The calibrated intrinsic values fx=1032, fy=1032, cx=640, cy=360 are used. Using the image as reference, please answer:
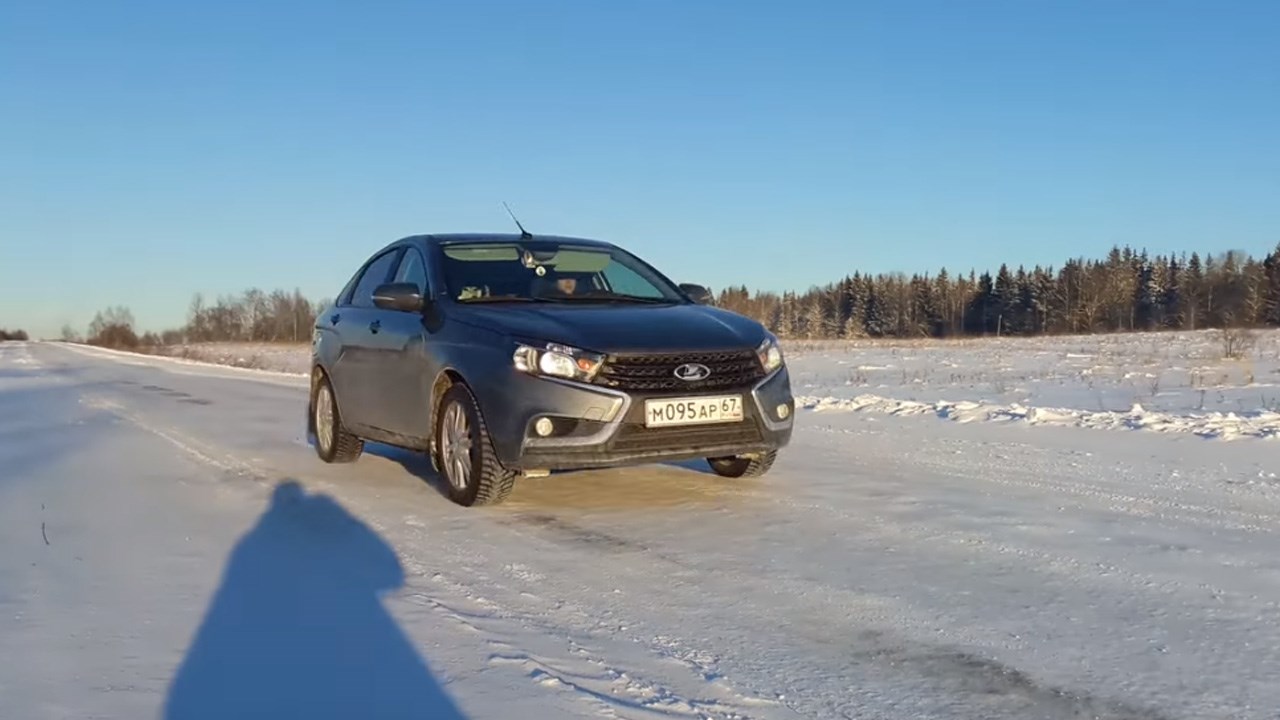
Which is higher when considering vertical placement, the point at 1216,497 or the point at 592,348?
the point at 592,348

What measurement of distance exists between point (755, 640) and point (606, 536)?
1667 millimetres

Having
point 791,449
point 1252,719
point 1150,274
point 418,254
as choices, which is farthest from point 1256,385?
point 1150,274

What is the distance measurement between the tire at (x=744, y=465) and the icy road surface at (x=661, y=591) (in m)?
0.13

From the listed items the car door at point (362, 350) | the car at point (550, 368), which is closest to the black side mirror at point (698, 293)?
the car at point (550, 368)

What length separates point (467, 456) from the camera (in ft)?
18.2

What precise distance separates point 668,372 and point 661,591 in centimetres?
166

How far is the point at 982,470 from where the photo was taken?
6406 mm

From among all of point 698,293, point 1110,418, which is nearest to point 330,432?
point 698,293

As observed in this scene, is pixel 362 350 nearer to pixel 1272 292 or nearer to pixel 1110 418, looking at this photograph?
pixel 1110 418

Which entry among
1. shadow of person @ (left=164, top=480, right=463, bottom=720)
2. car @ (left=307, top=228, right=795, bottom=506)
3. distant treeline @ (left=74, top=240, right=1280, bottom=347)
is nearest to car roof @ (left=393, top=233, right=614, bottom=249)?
car @ (left=307, top=228, right=795, bottom=506)

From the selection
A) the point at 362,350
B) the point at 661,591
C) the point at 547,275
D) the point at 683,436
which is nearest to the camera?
the point at 661,591

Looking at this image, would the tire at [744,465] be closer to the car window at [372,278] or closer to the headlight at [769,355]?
the headlight at [769,355]

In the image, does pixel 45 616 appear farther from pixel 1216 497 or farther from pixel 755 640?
pixel 1216 497

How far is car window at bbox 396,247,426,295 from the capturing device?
21.5 feet
